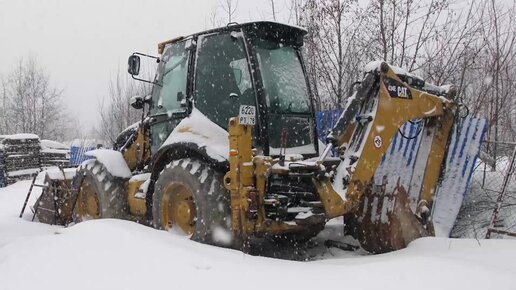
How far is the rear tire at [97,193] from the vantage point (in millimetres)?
6668

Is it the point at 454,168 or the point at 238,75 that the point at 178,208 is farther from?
the point at 454,168

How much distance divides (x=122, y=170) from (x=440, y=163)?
4284 mm

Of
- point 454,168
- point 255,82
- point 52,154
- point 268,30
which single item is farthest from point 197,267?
point 52,154

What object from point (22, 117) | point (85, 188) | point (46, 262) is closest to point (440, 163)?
point (46, 262)

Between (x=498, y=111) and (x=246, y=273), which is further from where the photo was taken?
(x=498, y=111)

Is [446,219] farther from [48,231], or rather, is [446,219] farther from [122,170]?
[48,231]

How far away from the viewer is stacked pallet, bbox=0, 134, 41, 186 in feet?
54.1

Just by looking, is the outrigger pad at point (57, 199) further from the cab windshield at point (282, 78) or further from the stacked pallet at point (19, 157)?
the stacked pallet at point (19, 157)

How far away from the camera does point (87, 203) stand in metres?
7.50

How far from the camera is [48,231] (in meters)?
7.66

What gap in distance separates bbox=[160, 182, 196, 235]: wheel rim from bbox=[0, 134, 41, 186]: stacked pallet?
41.7 ft

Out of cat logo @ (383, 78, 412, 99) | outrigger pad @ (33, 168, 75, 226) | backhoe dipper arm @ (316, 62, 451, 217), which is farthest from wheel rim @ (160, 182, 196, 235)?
outrigger pad @ (33, 168, 75, 226)

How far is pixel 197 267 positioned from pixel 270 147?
1.99m

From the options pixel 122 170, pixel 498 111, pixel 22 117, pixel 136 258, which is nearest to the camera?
pixel 136 258
